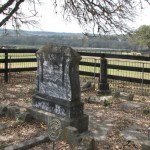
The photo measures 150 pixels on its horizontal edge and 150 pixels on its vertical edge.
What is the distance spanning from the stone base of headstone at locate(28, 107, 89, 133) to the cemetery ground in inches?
6.2

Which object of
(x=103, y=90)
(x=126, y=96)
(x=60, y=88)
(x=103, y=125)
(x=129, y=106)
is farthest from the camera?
(x=103, y=90)

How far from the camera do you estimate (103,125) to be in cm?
843

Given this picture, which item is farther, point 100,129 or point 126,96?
point 126,96

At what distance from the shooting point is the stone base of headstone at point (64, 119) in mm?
7473

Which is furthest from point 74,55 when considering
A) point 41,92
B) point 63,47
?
point 41,92

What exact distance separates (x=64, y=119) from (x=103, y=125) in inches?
53.8

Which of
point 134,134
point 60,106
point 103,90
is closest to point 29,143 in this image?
point 60,106

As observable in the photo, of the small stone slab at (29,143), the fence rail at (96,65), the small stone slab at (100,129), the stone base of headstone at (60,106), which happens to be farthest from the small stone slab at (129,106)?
the small stone slab at (29,143)

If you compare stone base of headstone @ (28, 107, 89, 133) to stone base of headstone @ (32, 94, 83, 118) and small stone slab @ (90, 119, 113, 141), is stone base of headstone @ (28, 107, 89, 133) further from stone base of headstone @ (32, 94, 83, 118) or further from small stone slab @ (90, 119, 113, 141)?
small stone slab @ (90, 119, 113, 141)

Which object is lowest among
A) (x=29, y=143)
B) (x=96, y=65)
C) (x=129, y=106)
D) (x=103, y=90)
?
(x=29, y=143)

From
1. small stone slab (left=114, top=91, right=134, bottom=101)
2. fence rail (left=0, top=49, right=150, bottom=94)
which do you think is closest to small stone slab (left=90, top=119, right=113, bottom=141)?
small stone slab (left=114, top=91, right=134, bottom=101)

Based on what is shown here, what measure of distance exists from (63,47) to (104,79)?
213 inches

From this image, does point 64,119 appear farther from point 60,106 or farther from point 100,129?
point 100,129

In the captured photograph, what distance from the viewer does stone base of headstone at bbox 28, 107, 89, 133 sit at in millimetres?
7473
